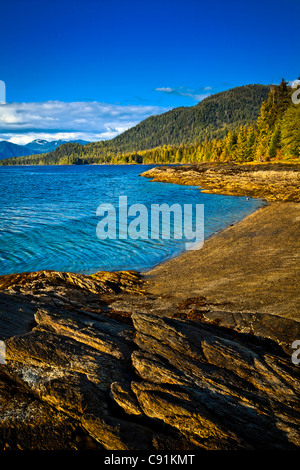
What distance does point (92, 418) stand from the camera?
4645 mm

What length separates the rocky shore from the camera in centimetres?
447

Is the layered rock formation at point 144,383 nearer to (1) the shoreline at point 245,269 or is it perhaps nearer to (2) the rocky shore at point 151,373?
(2) the rocky shore at point 151,373

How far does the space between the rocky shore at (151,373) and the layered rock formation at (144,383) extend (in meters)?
0.02

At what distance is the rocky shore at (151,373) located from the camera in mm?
4469

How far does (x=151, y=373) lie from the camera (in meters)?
5.66

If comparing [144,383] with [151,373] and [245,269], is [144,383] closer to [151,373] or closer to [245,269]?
[151,373]

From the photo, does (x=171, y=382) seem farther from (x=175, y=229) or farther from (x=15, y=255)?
(x=175, y=229)

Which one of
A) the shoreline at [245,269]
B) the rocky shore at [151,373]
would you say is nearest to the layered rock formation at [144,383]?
the rocky shore at [151,373]

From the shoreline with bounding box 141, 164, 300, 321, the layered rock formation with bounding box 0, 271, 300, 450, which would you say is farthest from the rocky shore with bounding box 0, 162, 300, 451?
the shoreline with bounding box 141, 164, 300, 321

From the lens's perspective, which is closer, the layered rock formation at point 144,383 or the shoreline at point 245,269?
the layered rock formation at point 144,383

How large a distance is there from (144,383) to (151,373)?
0.35 m

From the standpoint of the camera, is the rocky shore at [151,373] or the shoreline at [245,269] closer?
the rocky shore at [151,373]

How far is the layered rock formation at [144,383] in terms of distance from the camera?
4449 millimetres
